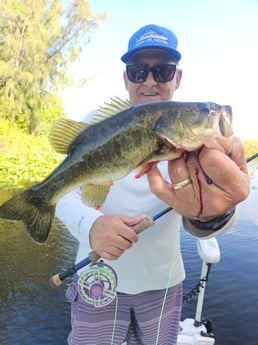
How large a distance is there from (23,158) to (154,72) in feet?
53.4

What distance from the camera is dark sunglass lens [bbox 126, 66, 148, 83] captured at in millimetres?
2348

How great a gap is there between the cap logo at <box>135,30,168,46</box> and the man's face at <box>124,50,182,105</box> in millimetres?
82

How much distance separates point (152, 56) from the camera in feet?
7.89

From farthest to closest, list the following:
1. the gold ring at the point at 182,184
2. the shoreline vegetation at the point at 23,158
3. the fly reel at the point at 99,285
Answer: the shoreline vegetation at the point at 23,158 < the fly reel at the point at 99,285 < the gold ring at the point at 182,184

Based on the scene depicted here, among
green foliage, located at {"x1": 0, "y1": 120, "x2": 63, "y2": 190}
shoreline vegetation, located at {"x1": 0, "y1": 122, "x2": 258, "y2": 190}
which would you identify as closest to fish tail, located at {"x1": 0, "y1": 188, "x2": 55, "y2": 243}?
shoreline vegetation, located at {"x1": 0, "y1": 122, "x2": 258, "y2": 190}

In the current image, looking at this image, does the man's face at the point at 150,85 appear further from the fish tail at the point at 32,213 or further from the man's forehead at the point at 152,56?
the fish tail at the point at 32,213

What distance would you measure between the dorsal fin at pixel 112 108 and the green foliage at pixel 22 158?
12357 mm

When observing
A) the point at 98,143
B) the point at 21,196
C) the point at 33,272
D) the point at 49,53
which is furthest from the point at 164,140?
the point at 49,53

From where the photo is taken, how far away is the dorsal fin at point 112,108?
1.80m

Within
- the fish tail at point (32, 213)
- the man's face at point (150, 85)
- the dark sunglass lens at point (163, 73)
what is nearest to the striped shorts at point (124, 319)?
the fish tail at point (32, 213)

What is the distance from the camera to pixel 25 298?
5.72 m

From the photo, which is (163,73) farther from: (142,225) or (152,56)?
(142,225)

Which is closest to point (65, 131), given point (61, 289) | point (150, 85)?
point (150, 85)

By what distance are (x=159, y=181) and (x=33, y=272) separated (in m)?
5.56
